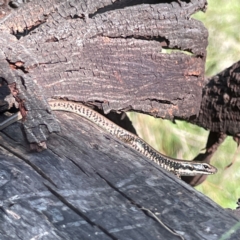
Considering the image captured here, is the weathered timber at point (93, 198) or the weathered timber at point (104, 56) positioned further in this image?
the weathered timber at point (104, 56)

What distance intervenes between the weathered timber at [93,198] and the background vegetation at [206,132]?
266 centimetres

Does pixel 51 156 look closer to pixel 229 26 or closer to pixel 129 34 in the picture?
pixel 129 34

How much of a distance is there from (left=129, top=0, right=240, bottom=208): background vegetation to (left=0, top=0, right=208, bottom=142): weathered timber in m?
1.70

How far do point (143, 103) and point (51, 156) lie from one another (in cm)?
98

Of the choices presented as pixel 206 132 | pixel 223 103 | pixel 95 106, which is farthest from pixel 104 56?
pixel 206 132

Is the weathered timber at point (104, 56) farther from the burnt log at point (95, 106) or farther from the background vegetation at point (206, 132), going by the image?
the background vegetation at point (206, 132)

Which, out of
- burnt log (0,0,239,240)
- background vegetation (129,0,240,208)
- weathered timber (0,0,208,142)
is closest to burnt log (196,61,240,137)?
burnt log (0,0,239,240)

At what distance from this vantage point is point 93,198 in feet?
5.82

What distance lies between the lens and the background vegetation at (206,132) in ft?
16.3

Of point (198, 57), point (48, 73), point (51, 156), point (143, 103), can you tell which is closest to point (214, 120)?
point (198, 57)

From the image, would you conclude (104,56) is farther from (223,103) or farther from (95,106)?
(223,103)

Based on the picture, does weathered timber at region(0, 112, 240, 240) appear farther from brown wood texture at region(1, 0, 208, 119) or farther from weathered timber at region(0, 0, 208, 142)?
brown wood texture at region(1, 0, 208, 119)

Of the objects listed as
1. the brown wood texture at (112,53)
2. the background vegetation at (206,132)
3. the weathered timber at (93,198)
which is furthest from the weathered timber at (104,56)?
the background vegetation at (206,132)

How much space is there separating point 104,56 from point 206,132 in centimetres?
264
